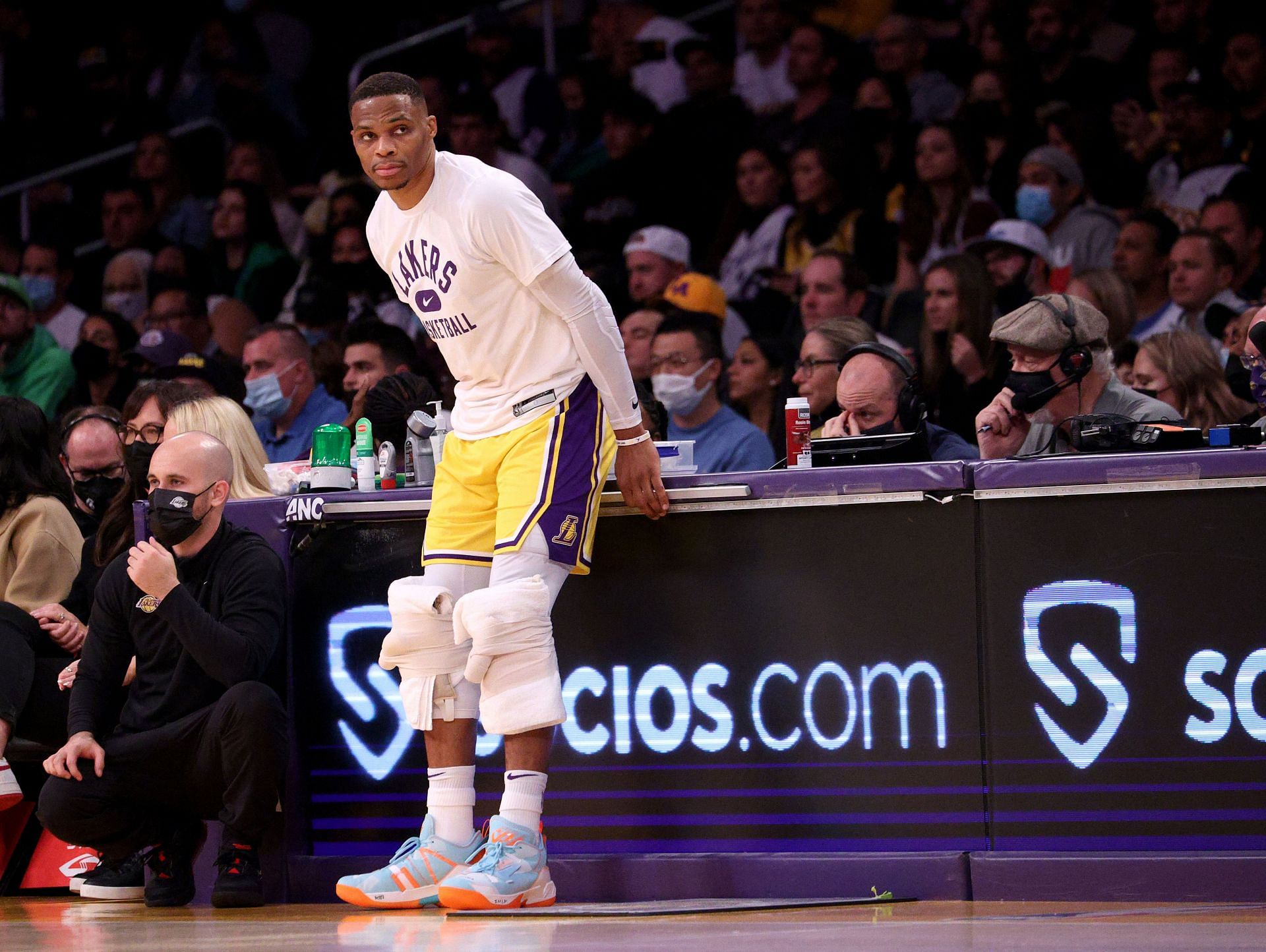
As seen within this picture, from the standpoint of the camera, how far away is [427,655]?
4.29 meters

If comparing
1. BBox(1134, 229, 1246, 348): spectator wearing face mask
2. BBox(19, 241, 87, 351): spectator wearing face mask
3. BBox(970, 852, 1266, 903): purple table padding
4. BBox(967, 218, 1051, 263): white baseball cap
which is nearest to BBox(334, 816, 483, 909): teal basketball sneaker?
BBox(970, 852, 1266, 903): purple table padding

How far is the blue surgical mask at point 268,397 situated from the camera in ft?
25.1

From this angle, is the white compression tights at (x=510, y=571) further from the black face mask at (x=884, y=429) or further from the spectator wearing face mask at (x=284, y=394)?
the spectator wearing face mask at (x=284, y=394)

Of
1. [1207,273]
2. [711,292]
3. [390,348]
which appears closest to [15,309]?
[390,348]

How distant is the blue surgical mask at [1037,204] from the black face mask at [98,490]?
4.56 m

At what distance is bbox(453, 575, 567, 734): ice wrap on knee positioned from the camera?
4.05 m

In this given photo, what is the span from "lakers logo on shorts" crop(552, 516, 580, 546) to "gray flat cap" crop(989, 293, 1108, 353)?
138 centimetres

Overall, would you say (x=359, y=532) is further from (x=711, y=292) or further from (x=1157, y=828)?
(x=711, y=292)

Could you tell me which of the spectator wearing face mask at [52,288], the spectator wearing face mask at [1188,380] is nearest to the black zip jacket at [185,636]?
the spectator wearing face mask at [1188,380]

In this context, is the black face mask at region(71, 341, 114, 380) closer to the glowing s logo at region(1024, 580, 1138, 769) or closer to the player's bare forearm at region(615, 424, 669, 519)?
the player's bare forearm at region(615, 424, 669, 519)

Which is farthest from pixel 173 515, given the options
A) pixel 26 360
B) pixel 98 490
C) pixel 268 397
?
pixel 26 360

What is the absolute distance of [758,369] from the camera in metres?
7.32

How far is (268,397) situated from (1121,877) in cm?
479

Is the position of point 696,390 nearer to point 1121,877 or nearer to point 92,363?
point 1121,877
